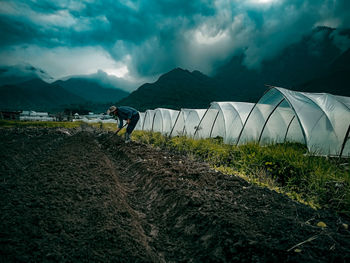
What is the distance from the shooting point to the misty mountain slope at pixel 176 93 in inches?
4432

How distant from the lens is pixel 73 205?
8.13 ft

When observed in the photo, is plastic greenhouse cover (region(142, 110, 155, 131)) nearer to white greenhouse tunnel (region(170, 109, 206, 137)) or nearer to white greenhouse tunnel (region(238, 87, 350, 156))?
white greenhouse tunnel (region(170, 109, 206, 137))

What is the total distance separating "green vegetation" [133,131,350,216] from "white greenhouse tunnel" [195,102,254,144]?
3.35 metres

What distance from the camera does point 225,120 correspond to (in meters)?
10.1

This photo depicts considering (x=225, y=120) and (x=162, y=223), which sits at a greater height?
(x=225, y=120)

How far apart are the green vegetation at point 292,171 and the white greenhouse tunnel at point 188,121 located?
5364 millimetres

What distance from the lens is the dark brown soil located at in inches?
61.6

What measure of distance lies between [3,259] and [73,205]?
43.3 inches

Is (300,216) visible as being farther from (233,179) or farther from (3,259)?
(3,259)

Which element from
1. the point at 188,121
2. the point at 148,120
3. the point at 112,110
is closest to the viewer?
the point at 112,110

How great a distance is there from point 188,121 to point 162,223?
36.4 feet

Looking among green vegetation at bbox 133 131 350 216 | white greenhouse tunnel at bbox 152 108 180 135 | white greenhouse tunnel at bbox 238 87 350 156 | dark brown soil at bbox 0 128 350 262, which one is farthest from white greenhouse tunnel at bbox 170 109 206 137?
dark brown soil at bbox 0 128 350 262

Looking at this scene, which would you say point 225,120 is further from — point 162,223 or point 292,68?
point 292,68

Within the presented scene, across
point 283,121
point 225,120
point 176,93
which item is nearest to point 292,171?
point 283,121
